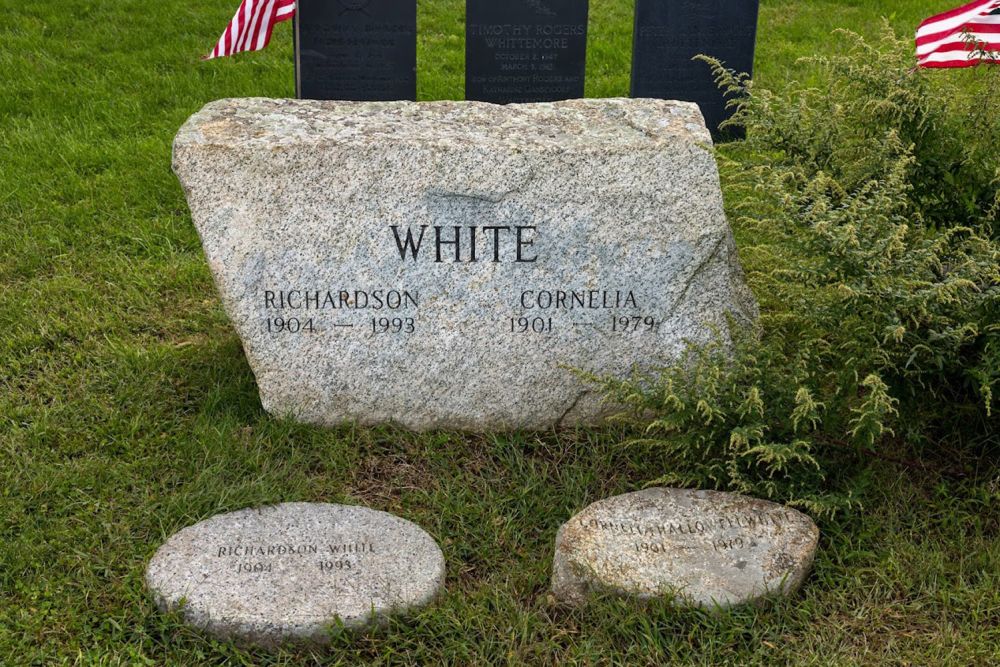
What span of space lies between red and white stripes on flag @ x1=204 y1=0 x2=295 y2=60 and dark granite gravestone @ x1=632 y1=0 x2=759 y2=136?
81.9 inches

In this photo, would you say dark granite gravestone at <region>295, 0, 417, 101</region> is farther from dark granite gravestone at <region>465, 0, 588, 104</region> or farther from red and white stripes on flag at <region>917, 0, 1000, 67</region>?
red and white stripes on flag at <region>917, 0, 1000, 67</region>

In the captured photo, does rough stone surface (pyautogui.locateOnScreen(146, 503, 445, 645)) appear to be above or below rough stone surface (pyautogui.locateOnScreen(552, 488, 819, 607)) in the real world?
below

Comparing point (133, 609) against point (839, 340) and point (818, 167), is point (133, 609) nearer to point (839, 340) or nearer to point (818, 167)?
point (839, 340)

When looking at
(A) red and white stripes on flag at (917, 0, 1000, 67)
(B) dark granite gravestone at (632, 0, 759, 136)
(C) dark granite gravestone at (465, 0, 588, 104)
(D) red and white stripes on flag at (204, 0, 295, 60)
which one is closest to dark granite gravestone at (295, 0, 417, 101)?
(D) red and white stripes on flag at (204, 0, 295, 60)

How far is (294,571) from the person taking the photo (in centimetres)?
318

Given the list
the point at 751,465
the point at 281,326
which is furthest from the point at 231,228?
the point at 751,465

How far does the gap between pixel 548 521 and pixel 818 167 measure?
1.66 metres

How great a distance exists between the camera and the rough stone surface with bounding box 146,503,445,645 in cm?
301

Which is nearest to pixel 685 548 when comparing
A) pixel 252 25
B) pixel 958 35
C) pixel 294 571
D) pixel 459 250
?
pixel 294 571

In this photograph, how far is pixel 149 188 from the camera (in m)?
6.11

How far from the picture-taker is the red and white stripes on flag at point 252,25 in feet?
19.3

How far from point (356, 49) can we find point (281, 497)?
135 inches

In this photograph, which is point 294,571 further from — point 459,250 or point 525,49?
point 525,49

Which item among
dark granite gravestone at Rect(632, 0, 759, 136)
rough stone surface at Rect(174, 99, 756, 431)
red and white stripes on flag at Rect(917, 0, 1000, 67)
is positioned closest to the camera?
rough stone surface at Rect(174, 99, 756, 431)
